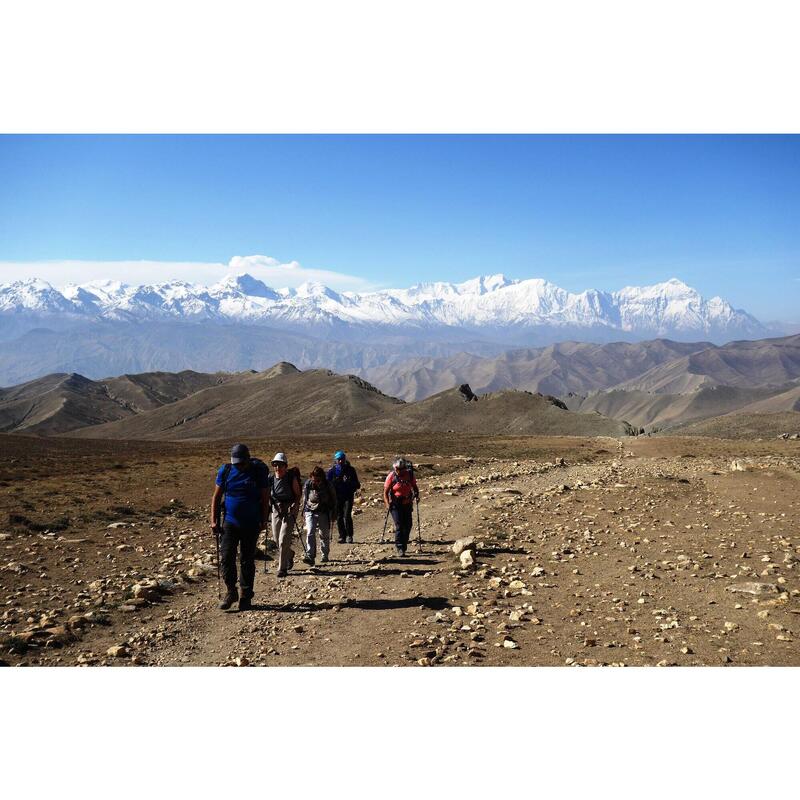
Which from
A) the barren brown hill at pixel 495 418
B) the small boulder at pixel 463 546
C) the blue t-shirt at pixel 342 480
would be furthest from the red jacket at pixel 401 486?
the barren brown hill at pixel 495 418

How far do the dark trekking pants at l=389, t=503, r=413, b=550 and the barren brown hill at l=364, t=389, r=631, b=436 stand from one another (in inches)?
4001

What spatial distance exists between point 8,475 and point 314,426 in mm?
108025

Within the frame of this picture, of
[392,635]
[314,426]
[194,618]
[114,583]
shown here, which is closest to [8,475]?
[114,583]

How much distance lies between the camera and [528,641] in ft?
25.1

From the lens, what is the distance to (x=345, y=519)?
1549 cm

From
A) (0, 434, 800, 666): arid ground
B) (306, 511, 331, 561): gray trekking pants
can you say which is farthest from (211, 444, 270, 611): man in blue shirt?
(306, 511, 331, 561): gray trekking pants

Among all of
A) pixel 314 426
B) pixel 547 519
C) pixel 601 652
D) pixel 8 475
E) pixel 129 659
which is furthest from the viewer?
pixel 314 426

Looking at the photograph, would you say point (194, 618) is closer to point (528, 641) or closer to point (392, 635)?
point (392, 635)

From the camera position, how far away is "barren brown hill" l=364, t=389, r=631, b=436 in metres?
118

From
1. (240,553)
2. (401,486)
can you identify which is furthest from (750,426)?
(240,553)

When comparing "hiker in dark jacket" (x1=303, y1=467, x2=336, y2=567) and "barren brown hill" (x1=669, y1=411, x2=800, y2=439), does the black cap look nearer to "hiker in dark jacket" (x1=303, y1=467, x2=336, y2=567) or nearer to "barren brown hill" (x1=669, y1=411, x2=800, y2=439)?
"hiker in dark jacket" (x1=303, y1=467, x2=336, y2=567)

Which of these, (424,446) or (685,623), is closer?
(685,623)

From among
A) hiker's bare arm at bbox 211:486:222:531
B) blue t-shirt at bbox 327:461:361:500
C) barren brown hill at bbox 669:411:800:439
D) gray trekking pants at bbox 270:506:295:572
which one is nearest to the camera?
hiker's bare arm at bbox 211:486:222:531

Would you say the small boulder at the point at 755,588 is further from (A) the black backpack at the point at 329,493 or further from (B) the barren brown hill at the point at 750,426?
(B) the barren brown hill at the point at 750,426
